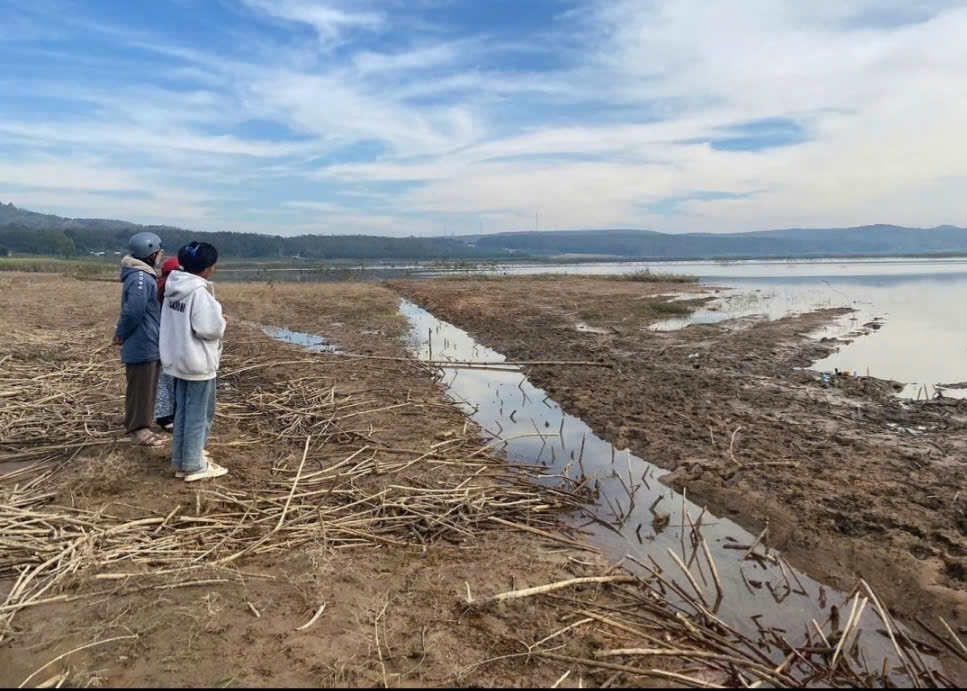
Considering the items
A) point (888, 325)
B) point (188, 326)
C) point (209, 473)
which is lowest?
point (209, 473)

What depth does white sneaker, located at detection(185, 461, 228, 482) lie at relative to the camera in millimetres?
5462

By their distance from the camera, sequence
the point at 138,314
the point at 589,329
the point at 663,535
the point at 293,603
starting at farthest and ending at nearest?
the point at 589,329 < the point at 138,314 < the point at 663,535 < the point at 293,603

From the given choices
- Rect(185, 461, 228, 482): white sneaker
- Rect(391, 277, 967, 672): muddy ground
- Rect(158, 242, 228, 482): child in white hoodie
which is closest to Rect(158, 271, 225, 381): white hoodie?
Rect(158, 242, 228, 482): child in white hoodie

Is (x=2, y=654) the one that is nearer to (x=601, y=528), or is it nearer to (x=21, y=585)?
(x=21, y=585)

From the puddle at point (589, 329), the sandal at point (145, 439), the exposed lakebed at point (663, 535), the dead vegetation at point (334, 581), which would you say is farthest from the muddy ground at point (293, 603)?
the puddle at point (589, 329)

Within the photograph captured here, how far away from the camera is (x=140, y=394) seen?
6062mm

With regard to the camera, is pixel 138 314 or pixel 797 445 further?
pixel 797 445

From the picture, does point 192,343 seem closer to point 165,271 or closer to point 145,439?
point 165,271

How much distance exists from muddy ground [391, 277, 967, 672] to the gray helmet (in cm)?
583

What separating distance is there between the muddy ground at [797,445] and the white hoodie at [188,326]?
15.9 ft

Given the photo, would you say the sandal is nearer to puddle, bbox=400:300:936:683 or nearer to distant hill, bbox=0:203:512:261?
puddle, bbox=400:300:936:683

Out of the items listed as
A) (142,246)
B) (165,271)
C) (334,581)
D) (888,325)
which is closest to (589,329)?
(888,325)

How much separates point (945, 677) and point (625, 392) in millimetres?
6840

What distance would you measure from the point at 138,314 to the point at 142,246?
0.67m
